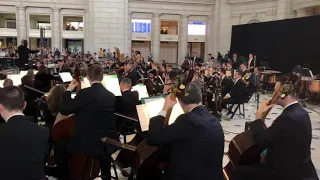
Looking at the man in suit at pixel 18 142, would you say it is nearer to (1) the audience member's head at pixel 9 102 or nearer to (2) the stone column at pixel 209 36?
(1) the audience member's head at pixel 9 102

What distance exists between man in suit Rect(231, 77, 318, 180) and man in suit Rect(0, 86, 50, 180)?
2269mm

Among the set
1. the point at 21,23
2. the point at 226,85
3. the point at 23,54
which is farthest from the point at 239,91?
the point at 21,23

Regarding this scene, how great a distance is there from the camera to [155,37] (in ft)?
88.4

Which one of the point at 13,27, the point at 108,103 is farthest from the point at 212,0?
the point at 108,103

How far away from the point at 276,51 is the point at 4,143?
1750cm

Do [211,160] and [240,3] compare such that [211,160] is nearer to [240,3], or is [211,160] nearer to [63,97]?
[63,97]

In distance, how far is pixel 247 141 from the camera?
3.88 meters

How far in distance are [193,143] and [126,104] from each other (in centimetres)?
315

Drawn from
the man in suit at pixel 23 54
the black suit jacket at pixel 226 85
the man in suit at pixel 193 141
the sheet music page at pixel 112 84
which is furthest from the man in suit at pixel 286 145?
the man in suit at pixel 23 54

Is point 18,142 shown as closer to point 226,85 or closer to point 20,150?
point 20,150

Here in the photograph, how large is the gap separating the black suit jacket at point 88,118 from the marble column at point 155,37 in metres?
23.2

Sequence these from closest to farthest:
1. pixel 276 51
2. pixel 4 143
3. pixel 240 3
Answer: pixel 4 143 < pixel 276 51 < pixel 240 3

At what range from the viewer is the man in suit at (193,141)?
2994mm

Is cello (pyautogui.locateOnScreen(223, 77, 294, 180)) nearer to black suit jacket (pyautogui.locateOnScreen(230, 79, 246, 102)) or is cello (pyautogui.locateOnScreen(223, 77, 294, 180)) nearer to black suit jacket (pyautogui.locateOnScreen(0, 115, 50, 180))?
black suit jacket (pyautogui.locateOnScreen(0, 115, 50, 180))
